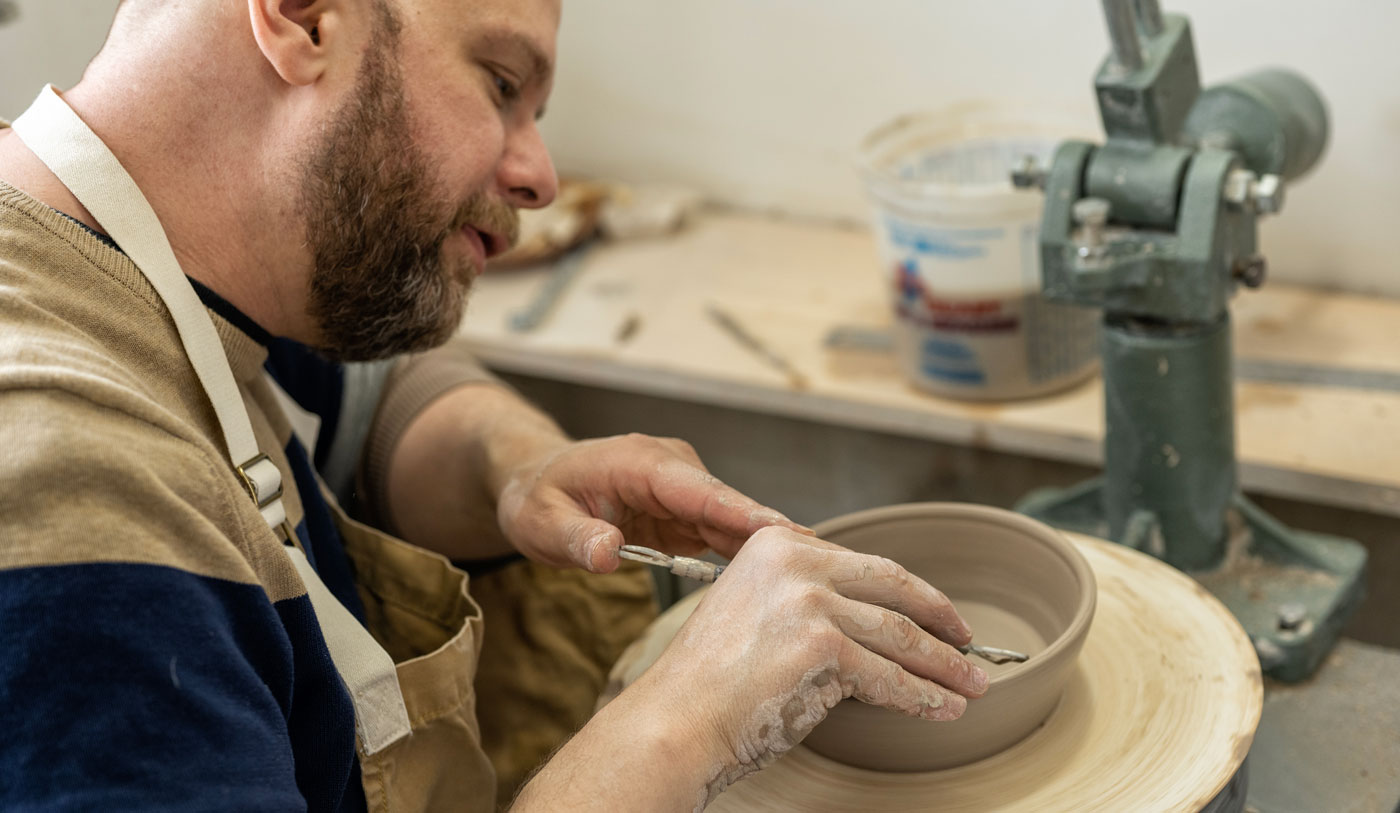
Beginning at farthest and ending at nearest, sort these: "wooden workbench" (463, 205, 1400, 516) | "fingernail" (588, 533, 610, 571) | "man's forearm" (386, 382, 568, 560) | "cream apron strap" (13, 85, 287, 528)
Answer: "wooden workbench" (463, 205, 1400, 516) < "man's forearm" (386, 382, 568, 560) < "fingernail" (588, 533, 610, 571) < "cream apron strap" (13, 85, 287, 528)

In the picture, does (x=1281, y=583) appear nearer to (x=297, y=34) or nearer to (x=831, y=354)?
(x=831, y=354)

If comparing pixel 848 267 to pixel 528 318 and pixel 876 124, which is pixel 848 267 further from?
pixel 528 318

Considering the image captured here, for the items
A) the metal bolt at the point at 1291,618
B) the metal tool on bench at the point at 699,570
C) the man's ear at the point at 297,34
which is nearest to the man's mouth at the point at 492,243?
the man's ear at the point at 297,34

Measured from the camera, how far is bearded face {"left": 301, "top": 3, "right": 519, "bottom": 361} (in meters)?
0.98

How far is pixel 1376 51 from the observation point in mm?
1628

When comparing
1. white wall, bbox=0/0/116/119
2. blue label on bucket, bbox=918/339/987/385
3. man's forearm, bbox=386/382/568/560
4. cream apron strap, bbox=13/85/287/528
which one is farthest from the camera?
white wall, bbox=0/0/116/119

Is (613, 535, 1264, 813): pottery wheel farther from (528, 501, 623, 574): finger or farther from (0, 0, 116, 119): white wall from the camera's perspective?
(0, 0, 116, 119): white wall

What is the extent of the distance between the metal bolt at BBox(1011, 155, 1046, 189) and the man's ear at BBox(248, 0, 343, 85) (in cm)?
69

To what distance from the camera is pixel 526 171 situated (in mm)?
1110

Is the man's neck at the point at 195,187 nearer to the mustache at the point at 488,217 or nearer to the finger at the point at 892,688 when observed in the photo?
the mustache at the point at 488,217

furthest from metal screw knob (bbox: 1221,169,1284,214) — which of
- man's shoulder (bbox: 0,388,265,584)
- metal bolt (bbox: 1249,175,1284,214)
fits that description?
man's shoulder (bbox: 0,388,265,584)

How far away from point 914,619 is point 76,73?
2.14 meters

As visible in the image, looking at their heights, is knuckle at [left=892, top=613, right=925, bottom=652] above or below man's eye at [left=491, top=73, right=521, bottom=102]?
below

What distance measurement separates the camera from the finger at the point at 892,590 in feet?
2.89
